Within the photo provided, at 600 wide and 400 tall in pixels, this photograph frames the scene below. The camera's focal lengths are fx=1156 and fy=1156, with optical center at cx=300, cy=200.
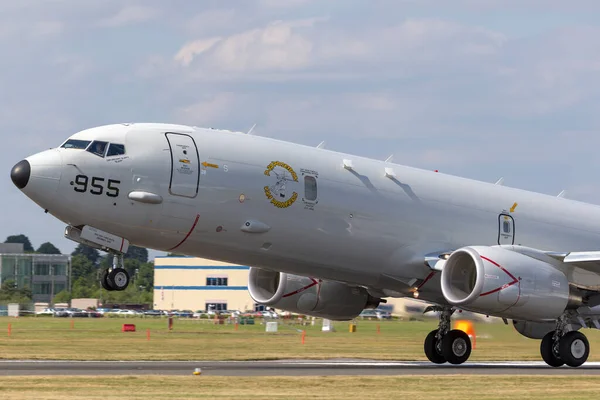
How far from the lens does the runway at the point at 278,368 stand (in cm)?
2834

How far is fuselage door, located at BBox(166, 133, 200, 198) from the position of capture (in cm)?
2762

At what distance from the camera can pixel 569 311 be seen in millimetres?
33438

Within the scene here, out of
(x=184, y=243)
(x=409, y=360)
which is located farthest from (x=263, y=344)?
(x=184, y=243)

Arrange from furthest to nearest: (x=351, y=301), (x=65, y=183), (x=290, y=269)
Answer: (x=351, y=301) → (x=290, y=269) → (x=65, y=183)

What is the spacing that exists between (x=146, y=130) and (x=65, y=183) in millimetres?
2623

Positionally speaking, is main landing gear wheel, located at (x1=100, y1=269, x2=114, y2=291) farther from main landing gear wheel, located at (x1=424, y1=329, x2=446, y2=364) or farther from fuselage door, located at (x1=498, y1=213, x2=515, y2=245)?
main landing gear wheel, located at (x1=424, y1=329, x2=446, y2=364)

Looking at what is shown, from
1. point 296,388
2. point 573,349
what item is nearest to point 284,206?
point 296,388

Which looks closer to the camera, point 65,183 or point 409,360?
point 65,183

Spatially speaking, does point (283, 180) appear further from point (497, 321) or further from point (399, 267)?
point (497, 321)

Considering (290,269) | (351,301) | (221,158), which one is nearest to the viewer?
(221,158)

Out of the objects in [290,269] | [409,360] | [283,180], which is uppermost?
[283,180]

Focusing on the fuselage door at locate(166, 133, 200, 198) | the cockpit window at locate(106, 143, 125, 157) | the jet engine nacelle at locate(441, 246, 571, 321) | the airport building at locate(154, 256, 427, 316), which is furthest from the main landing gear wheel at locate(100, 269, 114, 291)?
the airport building at locate(154, 256, 427, 316)

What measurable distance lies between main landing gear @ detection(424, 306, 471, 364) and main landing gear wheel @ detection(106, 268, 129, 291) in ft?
39.0

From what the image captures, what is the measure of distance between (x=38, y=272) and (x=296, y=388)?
145 metres
